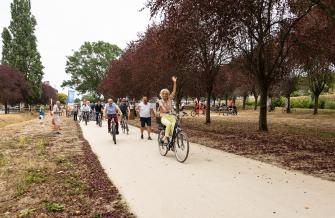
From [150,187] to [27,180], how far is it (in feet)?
11.3

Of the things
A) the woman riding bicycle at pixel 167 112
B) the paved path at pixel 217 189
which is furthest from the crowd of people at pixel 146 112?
the paved path at pixel 217 189

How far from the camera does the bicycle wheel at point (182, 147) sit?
10.5m

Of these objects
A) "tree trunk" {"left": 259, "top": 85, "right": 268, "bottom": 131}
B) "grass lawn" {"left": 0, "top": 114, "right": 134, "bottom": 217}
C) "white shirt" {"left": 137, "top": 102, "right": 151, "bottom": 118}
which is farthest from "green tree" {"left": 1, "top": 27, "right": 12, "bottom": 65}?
"grass lawn" {"left": 0, "top": 114, "right": 134, "bottom": 217}

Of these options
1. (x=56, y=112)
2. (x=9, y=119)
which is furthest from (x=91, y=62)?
(x=56, y=112)

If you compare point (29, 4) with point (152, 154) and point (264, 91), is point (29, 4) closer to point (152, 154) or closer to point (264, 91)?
point (264, 91)

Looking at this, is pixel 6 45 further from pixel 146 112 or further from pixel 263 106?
pixel 263 106

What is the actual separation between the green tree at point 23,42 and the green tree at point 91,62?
110 feet

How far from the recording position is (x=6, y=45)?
70.6 metres

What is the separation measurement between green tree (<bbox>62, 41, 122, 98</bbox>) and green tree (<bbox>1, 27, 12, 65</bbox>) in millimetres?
36107

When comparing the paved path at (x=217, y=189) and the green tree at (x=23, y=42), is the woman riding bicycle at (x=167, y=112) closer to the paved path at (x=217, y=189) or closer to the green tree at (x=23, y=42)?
the paved path at (x=217, y=189)

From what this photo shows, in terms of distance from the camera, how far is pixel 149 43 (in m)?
35.3

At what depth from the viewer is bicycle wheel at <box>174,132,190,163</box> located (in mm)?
10539

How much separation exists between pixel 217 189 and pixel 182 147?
344 centimetres

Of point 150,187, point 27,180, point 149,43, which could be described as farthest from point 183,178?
point 149,43
